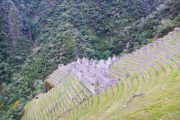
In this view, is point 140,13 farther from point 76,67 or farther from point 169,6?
point 76,67

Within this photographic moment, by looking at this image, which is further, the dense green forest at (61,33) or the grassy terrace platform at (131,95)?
the dense green forest at (61,33)

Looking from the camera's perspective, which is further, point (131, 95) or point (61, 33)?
point (61, 33)

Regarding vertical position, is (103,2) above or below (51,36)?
above

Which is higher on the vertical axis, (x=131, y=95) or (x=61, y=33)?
(x=61, y=33)

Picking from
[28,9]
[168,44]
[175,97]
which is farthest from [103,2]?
[175,97]
